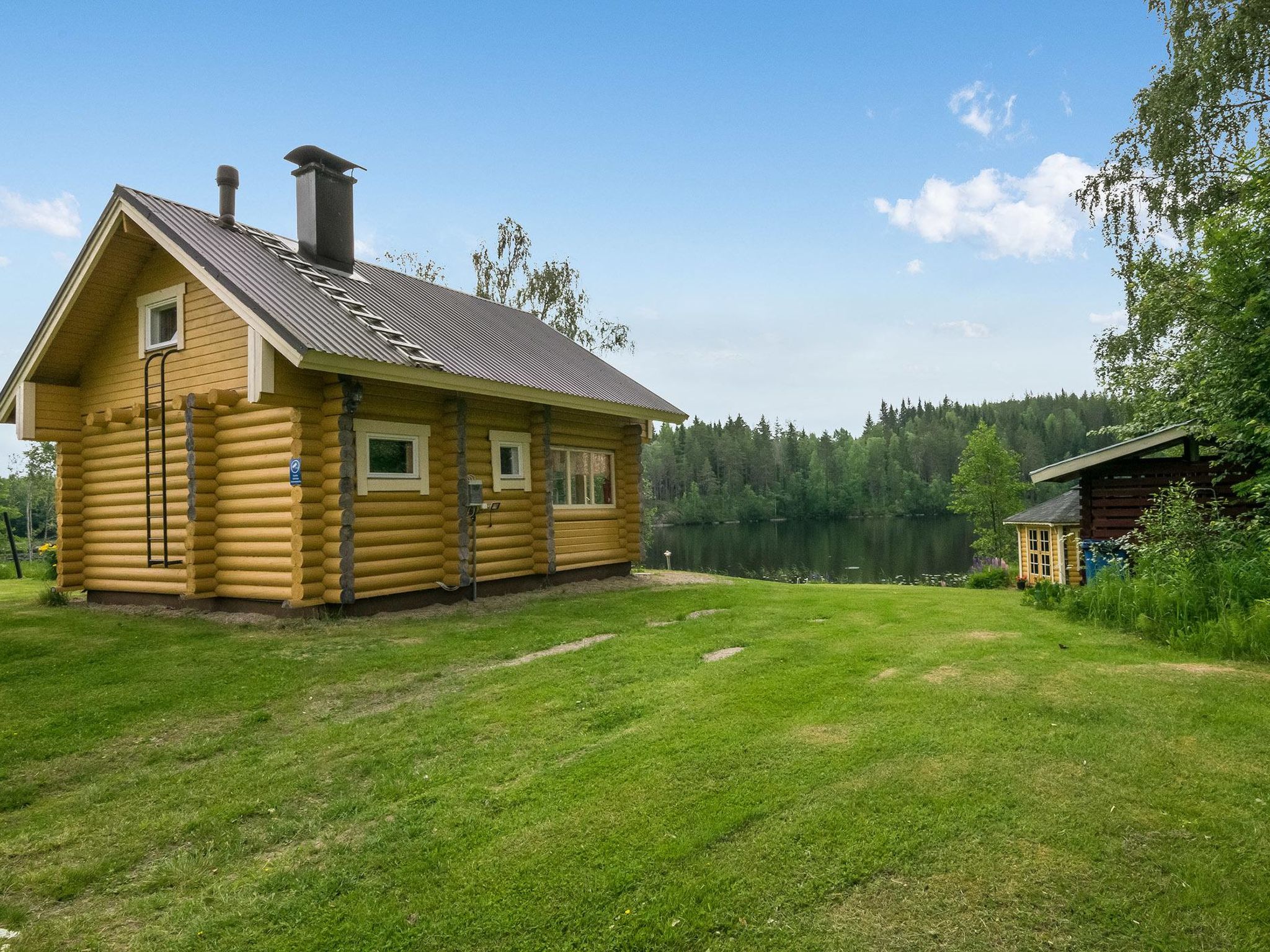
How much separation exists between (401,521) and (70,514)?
258 inches

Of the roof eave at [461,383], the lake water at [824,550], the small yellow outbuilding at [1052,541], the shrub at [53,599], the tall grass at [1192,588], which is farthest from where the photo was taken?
the lake water at [824,550]

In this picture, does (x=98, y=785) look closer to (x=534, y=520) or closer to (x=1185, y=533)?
(x=534, y=520)

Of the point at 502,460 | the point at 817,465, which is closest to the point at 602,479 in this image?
the point at 502,460

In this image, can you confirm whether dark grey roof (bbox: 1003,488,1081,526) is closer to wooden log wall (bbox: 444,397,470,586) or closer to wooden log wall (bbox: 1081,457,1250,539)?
wooden log wall (bbox: 1081,457,1250,539)

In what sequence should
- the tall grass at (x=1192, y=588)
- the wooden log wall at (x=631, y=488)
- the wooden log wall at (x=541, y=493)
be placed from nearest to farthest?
the tall grass at (x=1192, y=588)
the wooden log wall at (x=541, y=493)
the wooden log wall at (x=631, y=488)

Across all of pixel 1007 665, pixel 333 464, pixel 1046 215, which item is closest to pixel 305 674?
pixel 333 464

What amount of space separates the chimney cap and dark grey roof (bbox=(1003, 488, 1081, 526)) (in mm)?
22183

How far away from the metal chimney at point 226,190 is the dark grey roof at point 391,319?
7.7 inches

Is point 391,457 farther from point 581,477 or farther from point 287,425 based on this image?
point 581,477

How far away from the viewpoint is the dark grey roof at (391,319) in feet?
32.8

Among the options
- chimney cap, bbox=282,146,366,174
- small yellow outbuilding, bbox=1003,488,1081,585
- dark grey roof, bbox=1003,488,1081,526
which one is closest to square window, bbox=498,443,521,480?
chimney cap, bbox=282,146,366,174

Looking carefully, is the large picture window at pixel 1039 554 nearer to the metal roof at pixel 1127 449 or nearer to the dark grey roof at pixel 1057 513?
the dark grey roof at pixel 1057 513

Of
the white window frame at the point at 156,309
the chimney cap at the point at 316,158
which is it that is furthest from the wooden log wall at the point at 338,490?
the chimney cap at the point at 316,158

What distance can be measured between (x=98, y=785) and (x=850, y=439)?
129678 mm
